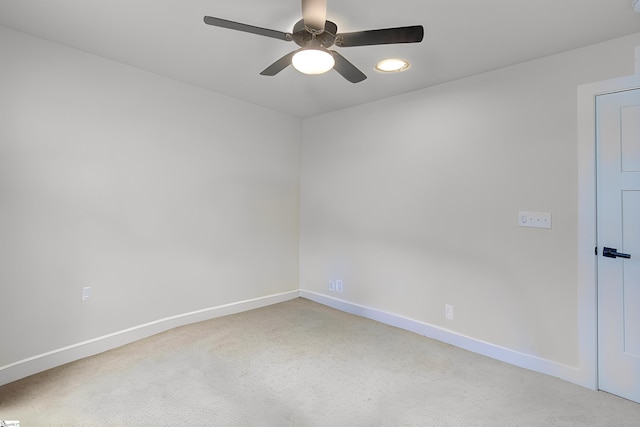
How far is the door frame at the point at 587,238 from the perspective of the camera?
7.42ft

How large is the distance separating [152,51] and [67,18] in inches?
21.7

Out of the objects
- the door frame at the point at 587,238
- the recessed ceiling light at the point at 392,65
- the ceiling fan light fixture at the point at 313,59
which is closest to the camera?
the ceiling fan light fixture at the point at 313,59

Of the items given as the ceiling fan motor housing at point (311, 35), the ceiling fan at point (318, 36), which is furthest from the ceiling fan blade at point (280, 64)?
the ceiling fan motor housing at point (311, 35)

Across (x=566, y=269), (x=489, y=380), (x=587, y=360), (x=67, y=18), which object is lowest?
(x=489, y=380)

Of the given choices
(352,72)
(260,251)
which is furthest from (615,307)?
(260,251)

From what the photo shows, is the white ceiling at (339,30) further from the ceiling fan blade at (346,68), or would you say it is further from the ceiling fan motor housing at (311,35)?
the ceiling fan blade at (346,68)

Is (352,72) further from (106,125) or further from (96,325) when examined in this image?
(96,325)

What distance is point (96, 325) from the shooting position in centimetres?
268

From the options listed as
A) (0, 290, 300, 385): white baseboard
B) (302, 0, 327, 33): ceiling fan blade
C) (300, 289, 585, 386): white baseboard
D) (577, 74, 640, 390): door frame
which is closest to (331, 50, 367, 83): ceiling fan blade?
(302, 0, 327, 33): ceiling fan blade

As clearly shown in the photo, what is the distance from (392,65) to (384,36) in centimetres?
103

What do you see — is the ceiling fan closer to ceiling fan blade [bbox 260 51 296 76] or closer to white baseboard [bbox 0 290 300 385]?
ceiling fan blade [bbox 260 51 296 76]

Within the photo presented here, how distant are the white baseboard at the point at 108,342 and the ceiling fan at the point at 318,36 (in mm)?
2653

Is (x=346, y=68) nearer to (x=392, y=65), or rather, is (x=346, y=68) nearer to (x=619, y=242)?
(x=392, y=65)

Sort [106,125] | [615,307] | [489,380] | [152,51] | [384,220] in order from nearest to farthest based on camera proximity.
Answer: [615,307] → [489,380] → [152,51] → [106,125] → [384,220]
